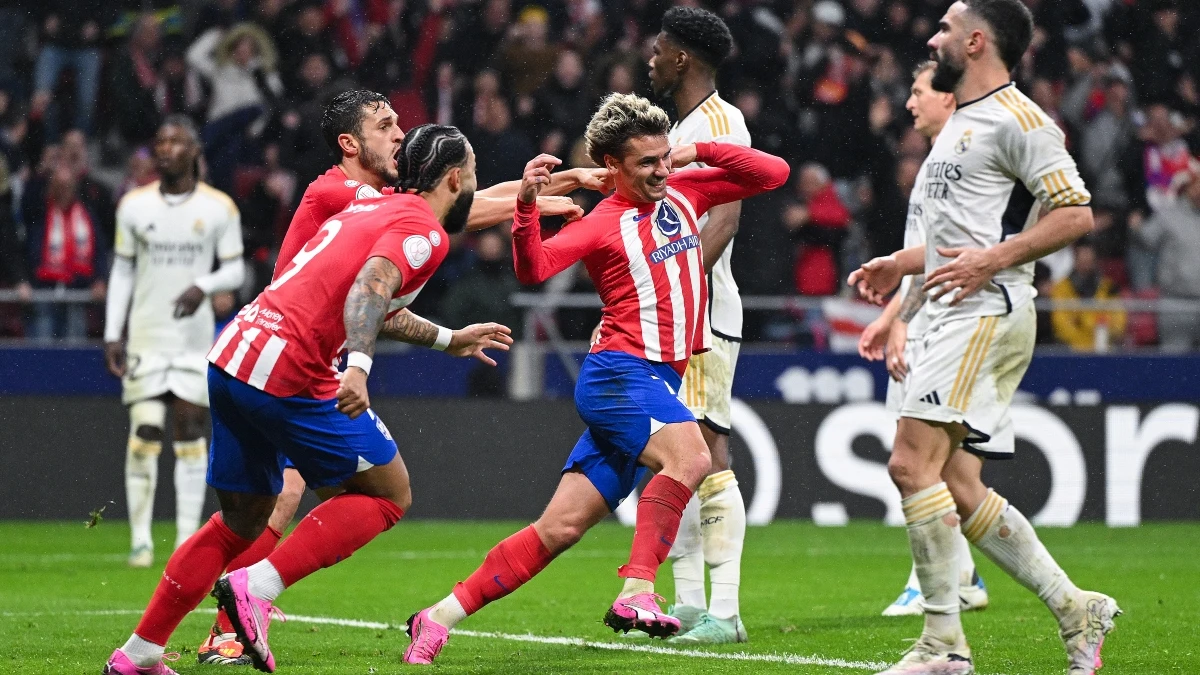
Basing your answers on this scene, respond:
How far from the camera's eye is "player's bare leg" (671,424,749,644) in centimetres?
647

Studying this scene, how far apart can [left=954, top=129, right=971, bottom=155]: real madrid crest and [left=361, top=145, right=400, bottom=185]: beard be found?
2.11 metres

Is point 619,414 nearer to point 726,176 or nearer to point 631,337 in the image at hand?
point 631,337

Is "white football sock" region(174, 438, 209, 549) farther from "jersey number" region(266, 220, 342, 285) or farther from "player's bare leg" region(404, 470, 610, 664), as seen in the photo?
"jersey number" region(266, 220, 342, 285)

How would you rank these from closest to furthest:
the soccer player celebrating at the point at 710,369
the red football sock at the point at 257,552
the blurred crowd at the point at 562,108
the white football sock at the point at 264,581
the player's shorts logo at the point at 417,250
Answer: the player's shorts logo at the point at 417,250 < the white football sock at the point at 264,581 < the red football sock at the point at 257,552 < the soccer player celebrating at the point at 710,369 < the blurred crowd at the point at 562,108

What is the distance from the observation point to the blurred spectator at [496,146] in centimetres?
1483

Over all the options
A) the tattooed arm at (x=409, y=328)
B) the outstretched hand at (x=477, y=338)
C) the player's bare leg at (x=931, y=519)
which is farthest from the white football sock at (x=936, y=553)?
the tattooed arm at (x=409, y=328)

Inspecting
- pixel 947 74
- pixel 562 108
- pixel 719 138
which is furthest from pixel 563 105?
pixel 947 74

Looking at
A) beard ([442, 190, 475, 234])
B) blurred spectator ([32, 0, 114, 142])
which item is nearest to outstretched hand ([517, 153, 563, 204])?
beard ([442, 190, 475, 234])

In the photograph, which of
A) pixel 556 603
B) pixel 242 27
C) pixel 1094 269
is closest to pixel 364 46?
pixel 242 27

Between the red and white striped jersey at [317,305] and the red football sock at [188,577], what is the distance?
596 mm

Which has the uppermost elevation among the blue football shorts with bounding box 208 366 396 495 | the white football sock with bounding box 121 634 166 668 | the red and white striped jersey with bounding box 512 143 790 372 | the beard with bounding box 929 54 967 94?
the beard with bounding box 929 54 967 94

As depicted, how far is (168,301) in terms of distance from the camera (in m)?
10.4

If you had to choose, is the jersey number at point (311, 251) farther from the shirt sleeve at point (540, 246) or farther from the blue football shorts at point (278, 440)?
the shirt sleeve at point (540, 246)

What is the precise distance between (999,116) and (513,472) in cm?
750
